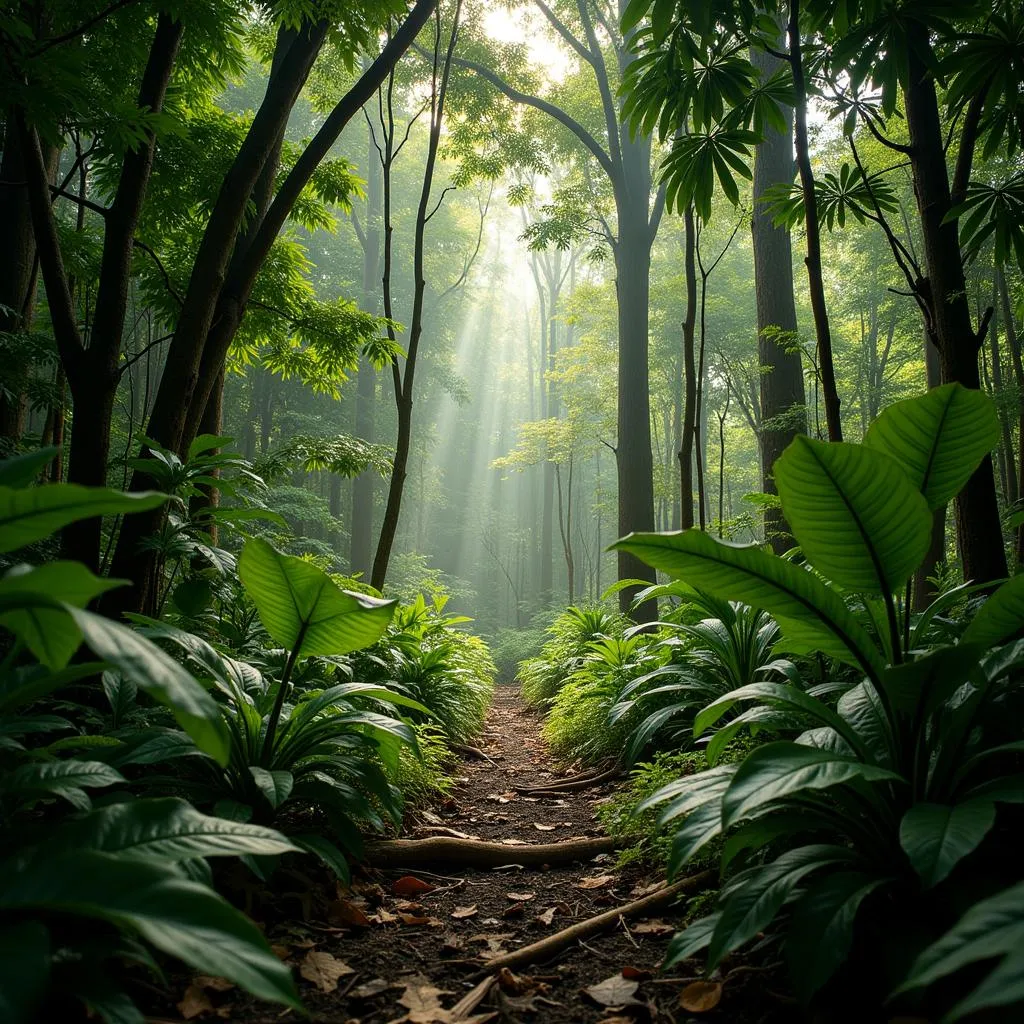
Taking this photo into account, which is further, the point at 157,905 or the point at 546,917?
the point at 546,917

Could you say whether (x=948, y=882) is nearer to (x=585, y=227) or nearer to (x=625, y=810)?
(x=625, y=810)

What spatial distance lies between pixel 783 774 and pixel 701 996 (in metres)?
0.49

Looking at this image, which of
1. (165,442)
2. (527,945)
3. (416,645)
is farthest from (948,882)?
(416,645)

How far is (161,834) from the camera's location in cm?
102

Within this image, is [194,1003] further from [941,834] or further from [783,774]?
[941,834]

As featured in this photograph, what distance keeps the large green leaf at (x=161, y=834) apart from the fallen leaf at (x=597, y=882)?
119 centimetres

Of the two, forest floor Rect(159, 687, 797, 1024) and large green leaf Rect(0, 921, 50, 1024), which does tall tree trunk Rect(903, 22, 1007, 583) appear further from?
large green leaf Rect(0, 921, 50, 1024)

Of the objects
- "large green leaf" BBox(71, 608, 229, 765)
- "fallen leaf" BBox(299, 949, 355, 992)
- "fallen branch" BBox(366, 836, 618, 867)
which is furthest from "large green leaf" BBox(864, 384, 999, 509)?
"fallen leaf" BBox(299, 949, 355, 992)

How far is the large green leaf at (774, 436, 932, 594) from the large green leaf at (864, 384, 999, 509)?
0.45 ft

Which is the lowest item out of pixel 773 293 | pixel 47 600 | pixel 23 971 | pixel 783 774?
pixel 23 971

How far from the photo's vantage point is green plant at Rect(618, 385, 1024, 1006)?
104 cm

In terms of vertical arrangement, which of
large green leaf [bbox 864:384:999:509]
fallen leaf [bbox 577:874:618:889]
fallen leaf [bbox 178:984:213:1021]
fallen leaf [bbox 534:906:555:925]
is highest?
large green leaf [bbox 864:384:999:509]

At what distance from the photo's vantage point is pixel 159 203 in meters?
3.62

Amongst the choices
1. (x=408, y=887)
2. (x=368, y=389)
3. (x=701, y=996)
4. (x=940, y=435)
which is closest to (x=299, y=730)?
(x=408, y=887)
